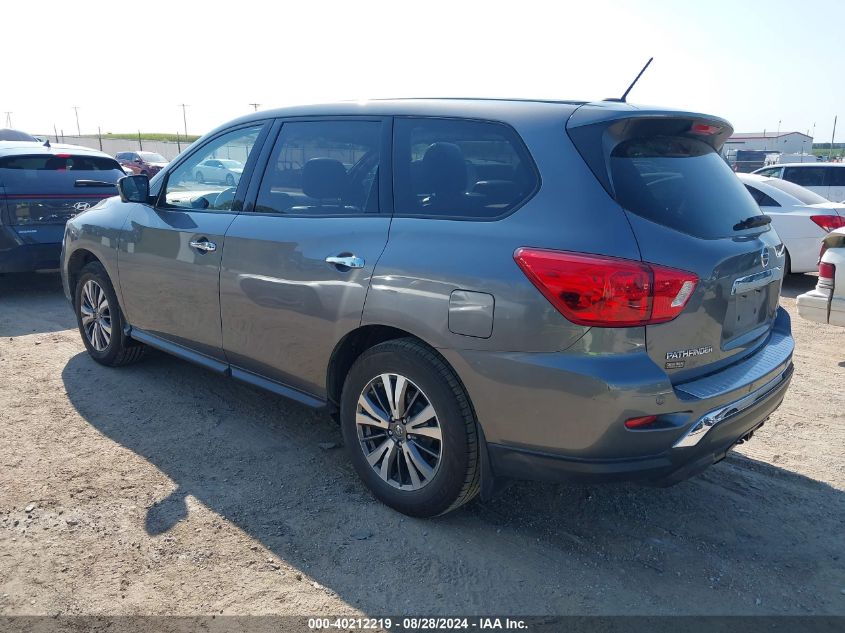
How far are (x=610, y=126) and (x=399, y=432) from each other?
1615 mm

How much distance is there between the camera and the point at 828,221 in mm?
9000

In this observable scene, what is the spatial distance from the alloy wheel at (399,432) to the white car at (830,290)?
3841 millimetres

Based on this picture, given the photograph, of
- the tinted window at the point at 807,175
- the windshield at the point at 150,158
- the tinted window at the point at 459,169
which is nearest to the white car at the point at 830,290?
the tinted window at the point at 459,169

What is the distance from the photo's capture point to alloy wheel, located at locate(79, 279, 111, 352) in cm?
532

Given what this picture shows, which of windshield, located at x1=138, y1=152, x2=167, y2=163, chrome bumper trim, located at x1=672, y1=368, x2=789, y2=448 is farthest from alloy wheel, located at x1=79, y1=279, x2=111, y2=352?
windshield, located at x1=138, y1=152, x2=167, y2=163

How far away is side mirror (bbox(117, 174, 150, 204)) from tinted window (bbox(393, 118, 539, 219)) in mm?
2099

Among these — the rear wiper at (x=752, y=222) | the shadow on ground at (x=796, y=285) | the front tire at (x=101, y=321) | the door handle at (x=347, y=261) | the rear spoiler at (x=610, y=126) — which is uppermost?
the rear spoiler at (x=610, y=126)

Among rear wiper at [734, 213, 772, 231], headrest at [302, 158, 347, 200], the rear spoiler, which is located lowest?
rear wiper at [734, 213, 772, 231]

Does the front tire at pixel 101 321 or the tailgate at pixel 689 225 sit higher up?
the tailgate at pixel 689 225

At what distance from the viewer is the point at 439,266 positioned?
297cm

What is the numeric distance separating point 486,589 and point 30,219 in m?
6.90

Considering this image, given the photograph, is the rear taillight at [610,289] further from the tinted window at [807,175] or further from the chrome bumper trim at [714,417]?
the tinted window at [807,175]

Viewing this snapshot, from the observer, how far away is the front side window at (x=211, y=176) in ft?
13.7

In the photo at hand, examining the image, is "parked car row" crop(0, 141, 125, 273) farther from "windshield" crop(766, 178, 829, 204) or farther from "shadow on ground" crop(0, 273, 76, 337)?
"windshield" crop(766, 178, 829, 204)
